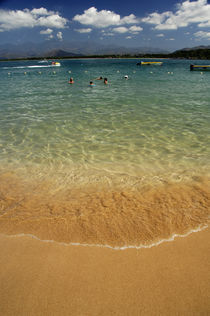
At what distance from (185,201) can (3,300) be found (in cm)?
397

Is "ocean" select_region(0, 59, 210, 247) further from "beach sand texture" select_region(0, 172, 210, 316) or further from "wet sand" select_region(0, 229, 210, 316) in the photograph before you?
"wet sand" select_region(0, 229, 210, 316)

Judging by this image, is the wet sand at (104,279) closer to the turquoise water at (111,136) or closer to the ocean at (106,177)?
the ocean at (106,177)

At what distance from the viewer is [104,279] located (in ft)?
9.71

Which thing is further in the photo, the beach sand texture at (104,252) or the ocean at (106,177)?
the ocean at (106,177)

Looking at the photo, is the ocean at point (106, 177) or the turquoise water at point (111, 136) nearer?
the ocean at point (106, 177)

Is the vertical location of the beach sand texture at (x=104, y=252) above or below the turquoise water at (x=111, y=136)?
below

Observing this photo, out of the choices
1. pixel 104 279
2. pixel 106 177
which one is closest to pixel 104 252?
pixel 104 279

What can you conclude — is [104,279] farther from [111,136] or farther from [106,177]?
[111,136]

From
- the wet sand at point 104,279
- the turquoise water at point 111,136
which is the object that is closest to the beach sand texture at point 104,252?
the wet sand at point 104,279

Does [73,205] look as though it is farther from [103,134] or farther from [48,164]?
[103,134]

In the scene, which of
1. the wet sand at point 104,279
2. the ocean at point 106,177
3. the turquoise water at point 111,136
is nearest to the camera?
the wet sand at point 104,279

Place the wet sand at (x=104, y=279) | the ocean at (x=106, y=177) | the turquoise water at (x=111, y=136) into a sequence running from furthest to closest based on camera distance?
the turquoise water at (x=111, y=136) → the ocean at (x=106, y=177) → the wet sand at (x=104, y=279)

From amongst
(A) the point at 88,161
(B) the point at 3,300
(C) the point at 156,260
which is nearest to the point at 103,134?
(A) the point at 88,161

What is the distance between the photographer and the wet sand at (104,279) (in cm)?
263
